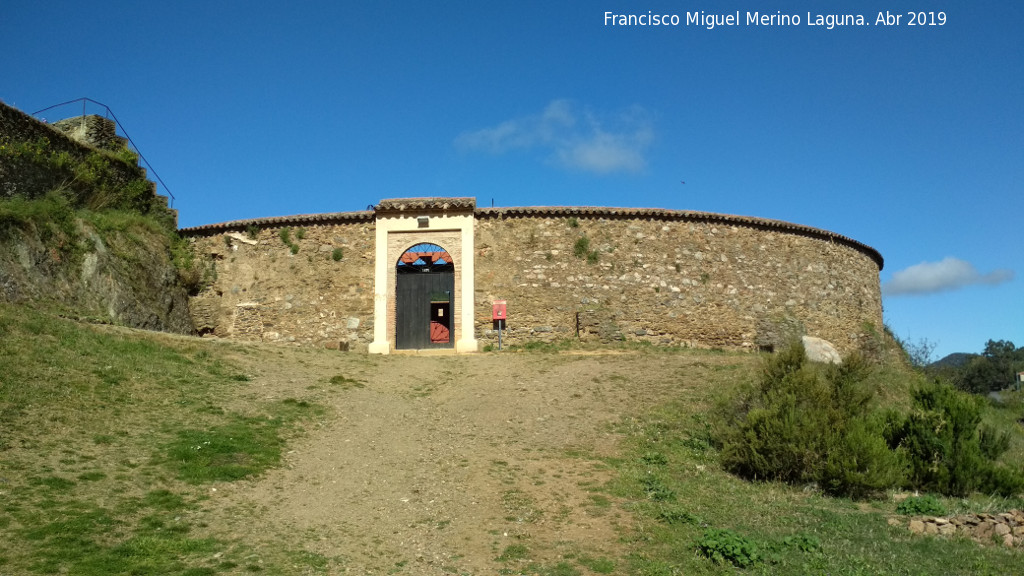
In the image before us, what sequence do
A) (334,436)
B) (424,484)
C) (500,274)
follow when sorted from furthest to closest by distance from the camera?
(500,274) < (334,436) < (424,484)

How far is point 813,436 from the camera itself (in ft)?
A: 37.7

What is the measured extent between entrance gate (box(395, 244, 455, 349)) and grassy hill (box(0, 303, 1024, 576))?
605cm

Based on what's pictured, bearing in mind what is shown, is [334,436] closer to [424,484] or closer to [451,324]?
[424,484]

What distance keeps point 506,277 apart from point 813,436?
12473mm

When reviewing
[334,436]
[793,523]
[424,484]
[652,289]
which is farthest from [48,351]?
[652,289]

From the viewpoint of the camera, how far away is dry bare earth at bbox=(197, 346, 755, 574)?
27.7 ft

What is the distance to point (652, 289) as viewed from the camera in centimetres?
2267

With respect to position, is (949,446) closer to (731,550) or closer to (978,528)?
(978,528)

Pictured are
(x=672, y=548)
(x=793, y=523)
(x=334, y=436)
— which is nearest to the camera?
(x=672, y=548)

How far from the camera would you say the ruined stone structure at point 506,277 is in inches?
882

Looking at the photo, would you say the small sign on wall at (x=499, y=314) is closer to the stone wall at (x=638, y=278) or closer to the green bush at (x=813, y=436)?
the stone wall at (x=638, y=278)

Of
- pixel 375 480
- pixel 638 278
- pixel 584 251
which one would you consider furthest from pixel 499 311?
pixel 375 480

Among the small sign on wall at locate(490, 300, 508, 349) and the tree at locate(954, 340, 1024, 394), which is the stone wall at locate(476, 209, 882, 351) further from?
the tree at locate(954, 340, 1024, 394)

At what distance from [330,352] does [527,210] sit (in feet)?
25.2
